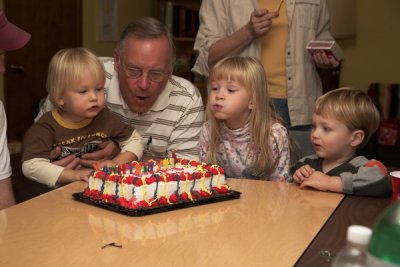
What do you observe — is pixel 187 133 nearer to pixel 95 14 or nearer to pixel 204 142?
pixel 204 142

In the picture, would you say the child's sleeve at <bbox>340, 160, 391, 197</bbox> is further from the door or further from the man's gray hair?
the door

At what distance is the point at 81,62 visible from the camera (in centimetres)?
241

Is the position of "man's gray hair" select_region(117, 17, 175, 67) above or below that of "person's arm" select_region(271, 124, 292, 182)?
above

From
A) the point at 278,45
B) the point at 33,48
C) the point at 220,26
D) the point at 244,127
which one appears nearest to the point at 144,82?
the point at 244,127

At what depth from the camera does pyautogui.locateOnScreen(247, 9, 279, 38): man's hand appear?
294cm

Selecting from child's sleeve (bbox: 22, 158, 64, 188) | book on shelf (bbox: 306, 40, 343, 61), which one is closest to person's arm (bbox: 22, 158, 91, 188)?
child's sleeve (bbox: 22, 158, 64, 188)

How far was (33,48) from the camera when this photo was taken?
5578 mm

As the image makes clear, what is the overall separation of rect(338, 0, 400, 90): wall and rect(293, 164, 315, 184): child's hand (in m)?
4.54

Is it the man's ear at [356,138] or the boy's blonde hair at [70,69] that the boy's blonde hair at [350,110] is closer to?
the man's ear at [356,138]

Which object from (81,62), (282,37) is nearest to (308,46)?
(282,37)

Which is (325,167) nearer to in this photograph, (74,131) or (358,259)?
(74,131)

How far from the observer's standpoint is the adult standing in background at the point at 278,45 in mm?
3090

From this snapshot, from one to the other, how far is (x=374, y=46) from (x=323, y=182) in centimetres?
468

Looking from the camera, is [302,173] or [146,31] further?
[146,31]
